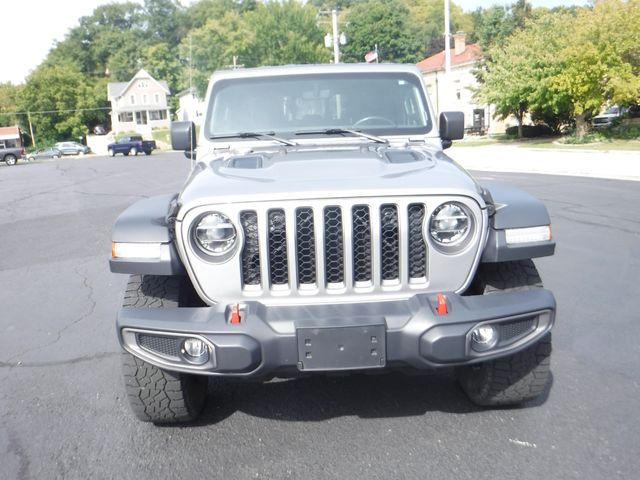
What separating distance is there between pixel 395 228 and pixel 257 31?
61998 mm

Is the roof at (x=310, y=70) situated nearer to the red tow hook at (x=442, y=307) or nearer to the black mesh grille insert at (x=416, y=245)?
the black mesh grille insert at (x=416, y=245)

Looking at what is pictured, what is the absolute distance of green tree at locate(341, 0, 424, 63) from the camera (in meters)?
76.8

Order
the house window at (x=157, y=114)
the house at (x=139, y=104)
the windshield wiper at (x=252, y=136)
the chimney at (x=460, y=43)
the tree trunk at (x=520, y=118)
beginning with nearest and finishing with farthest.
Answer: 1. the windshield wiper at (x=252, y=136)
2. the tree trunk at (x=520, y=118)
3. the chimney at (x=460, y=43)
4. the house at (x=139, y=104)
5. the house window at (x=157, y=114)

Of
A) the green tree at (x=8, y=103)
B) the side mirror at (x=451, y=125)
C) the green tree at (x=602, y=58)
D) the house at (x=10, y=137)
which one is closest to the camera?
the side mirror at (x=451, y=125)

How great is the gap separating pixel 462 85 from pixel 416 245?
163ft

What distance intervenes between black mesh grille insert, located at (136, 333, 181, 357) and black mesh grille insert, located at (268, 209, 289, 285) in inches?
20.4

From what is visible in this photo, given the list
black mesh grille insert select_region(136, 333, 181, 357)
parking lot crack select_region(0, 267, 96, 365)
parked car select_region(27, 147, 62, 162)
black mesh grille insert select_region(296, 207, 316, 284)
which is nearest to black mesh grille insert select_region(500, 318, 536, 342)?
black mesh grille insert select_region(296, 207, 316, 284)

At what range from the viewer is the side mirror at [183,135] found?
15.0 feet

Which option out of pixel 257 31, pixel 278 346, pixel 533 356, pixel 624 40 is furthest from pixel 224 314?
pixel 257 31

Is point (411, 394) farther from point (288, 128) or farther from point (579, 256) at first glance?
point (579, 256)

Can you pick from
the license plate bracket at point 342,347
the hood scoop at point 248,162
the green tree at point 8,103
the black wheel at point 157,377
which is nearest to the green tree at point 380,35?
the green tree at point 8,103

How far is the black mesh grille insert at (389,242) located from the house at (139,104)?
90186 millimetres

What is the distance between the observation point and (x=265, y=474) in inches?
117

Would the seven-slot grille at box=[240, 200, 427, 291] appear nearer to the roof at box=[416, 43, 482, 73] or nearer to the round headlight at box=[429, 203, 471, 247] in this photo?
the round headlight at box=[429, 203, 471, 247]
